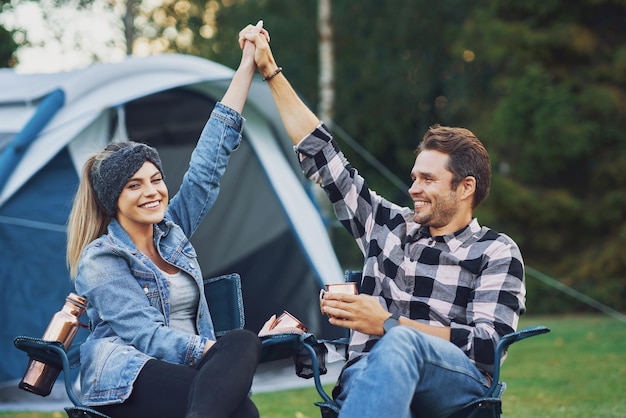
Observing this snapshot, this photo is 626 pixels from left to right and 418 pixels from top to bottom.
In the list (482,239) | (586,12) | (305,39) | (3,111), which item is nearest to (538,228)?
(586,12)

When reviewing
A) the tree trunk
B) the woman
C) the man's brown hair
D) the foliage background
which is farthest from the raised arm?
the tree trunk

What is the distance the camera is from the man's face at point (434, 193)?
100 inches

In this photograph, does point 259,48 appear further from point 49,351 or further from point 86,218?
point 49,351

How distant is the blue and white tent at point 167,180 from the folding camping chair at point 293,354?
1.24m

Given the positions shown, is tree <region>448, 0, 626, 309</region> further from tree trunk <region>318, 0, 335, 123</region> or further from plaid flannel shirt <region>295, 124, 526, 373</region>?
plaid flannel shirt <region>295, 124, 526, 373</region>

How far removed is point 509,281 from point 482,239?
167mm

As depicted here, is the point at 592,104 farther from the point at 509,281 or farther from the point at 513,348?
the point at 509,281

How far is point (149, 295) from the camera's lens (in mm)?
2422

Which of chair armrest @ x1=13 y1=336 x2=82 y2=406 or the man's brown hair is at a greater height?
the man's brown hair

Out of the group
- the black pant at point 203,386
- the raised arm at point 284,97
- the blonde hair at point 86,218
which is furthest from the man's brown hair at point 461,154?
the blonde hair at point 86,218

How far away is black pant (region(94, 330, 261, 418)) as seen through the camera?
2.11 metres

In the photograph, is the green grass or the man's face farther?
the green grass

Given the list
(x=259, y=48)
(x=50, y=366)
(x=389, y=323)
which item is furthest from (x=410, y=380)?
(x=259, y=48)

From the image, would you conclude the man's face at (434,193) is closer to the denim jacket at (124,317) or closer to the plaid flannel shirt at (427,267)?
the plaid flannel shirt at (427,267)
